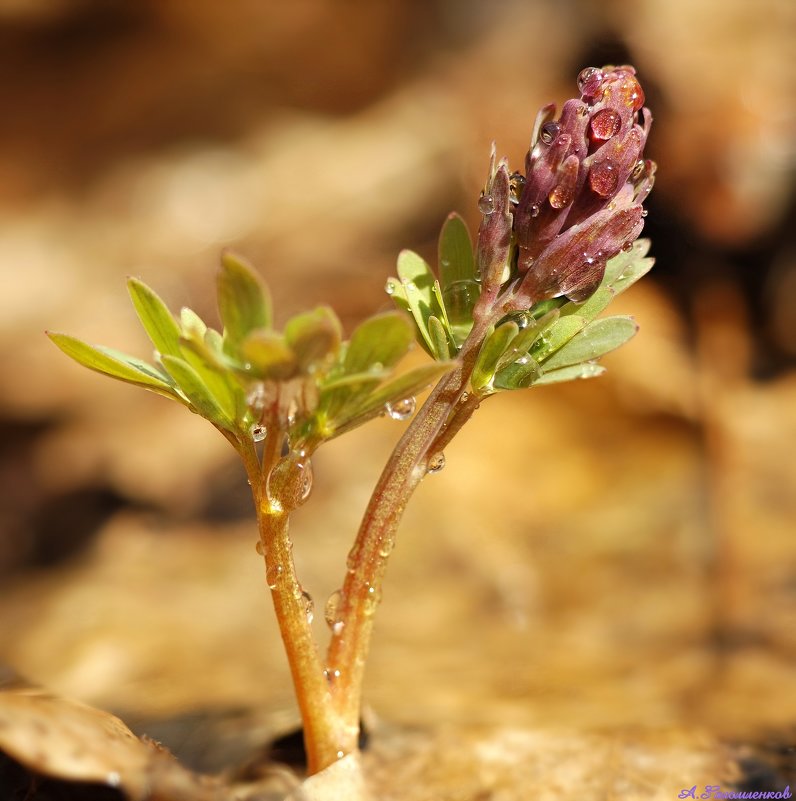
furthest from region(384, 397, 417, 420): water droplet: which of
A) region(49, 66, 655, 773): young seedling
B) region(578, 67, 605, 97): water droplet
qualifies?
region(578, 67, 605, 97): water droplet

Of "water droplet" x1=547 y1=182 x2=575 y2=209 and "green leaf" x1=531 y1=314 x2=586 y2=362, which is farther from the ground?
"water droplet" x1=547 y1=182 x2=575 y2=209

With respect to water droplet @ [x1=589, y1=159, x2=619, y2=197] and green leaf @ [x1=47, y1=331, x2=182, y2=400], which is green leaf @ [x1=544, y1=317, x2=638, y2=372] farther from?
green leaf @ [x1=47, y1=331, x2=182, y2=400]

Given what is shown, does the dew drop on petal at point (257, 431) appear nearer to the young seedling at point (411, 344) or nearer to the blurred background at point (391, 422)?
the young seedling at point (411, 344)

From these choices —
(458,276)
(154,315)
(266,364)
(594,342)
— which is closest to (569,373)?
(594,342)

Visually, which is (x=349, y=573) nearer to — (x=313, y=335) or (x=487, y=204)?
(x=313, y=335)

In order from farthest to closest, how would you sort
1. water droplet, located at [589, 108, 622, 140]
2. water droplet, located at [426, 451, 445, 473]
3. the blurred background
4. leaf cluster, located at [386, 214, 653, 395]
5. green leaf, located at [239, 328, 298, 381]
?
the blurred background < water droplet, located at [426, 451, 445, 473] < leaf cluster, located at [386, 214, 653, 395] < water droplet, located at [589, 108, 622, 140] < green leaf, located at [239, 328, 298, 381]

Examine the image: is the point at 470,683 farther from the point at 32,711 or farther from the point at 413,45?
the point at 413,45

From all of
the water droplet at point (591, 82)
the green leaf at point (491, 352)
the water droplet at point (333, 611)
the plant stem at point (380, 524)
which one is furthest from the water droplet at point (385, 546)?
the water droplet at point (591, 82)
